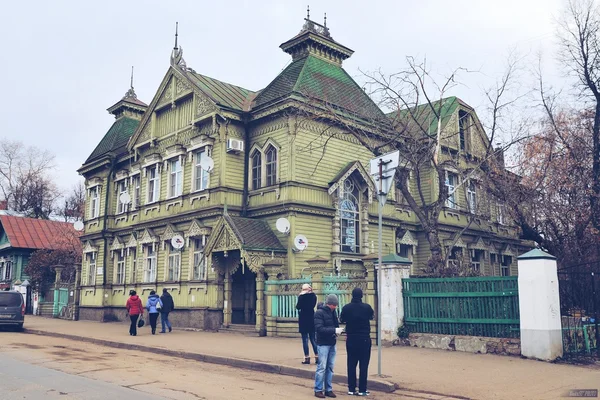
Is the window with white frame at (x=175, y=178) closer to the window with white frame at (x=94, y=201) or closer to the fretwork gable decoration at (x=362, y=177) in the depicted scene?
the fretwork gable decoration at (x=362, y=177)

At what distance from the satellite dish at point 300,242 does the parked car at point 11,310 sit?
12.6 meters

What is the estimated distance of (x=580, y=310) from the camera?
13.1 metres

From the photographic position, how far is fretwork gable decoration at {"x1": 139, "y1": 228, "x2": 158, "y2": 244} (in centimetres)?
2692

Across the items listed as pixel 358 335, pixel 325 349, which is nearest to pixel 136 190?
pixel 325 349

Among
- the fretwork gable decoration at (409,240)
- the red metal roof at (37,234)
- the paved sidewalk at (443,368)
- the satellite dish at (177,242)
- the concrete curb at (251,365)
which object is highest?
the red metal roof at (37,234)

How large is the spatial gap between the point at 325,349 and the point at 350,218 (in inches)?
591

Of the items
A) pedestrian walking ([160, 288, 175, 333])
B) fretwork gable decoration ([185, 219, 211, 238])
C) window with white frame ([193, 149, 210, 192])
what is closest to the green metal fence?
fretwork gable decoration ([185, 219, 211, 238])

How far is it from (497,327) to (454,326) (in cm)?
123

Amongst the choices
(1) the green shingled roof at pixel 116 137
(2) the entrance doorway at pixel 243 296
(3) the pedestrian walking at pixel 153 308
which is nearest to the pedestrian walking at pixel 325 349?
(3) the pedestrian walking at pixel 153 308

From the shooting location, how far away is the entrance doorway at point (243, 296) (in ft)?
75.4

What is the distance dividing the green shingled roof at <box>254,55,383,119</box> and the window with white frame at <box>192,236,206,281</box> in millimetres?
6338

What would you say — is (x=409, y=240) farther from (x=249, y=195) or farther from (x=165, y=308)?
(x=165, y=308)

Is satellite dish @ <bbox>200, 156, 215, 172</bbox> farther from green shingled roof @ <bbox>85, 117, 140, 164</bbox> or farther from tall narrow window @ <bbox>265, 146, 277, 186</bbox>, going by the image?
green shingled roof @ <bbox>85, 117, 140, 164</bbox>

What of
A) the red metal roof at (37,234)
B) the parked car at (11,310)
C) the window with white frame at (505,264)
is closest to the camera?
the parked car at (11,310)
